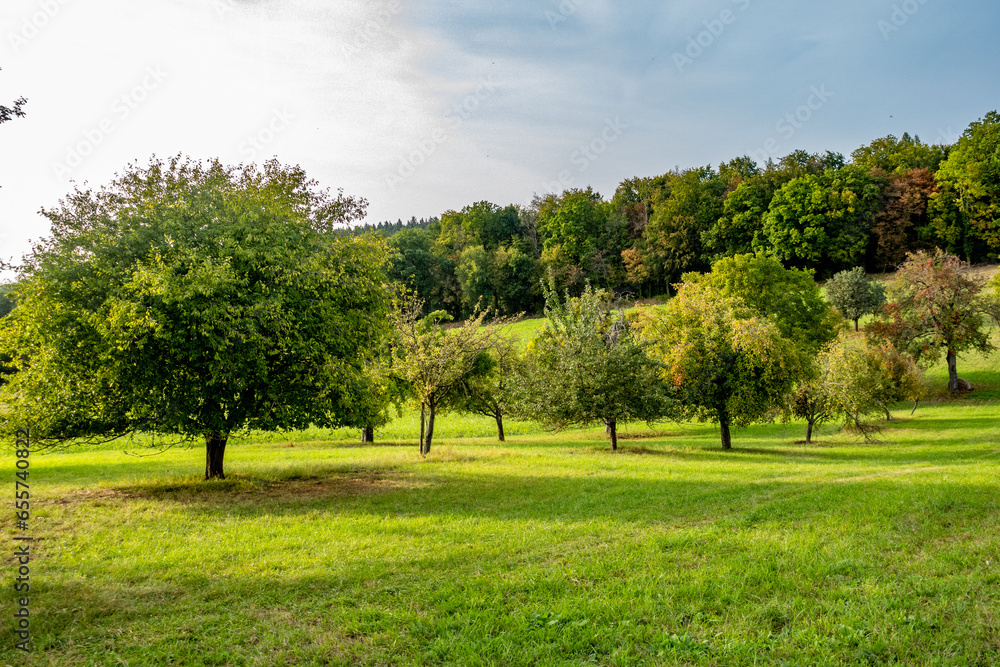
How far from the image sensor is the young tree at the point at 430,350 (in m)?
23.8

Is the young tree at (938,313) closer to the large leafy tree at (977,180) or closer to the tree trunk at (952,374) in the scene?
the tree trunk at (952,374)

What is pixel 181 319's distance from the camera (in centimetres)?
1387

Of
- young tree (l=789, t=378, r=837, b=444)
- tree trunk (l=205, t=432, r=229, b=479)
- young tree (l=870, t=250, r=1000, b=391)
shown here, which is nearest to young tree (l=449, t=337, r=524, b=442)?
tree trunk (l=205, t=432, r=229, b=479)

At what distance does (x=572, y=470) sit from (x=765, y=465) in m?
7.35

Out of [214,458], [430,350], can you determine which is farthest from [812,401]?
[214,458]

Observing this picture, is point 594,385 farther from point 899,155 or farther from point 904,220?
point 899,155

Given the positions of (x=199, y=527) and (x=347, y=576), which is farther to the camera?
(x=199, y=527)

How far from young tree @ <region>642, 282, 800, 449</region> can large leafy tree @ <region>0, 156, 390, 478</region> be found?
1562cm

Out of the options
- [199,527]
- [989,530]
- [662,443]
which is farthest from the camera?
[662,443]

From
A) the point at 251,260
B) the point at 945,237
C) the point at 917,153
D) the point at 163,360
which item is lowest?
the point at 163,360

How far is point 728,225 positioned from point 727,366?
5716 cm

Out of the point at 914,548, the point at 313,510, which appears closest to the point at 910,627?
the point at 914,548

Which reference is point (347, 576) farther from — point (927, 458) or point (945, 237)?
point (945, 237)

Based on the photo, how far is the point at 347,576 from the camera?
321 inches
